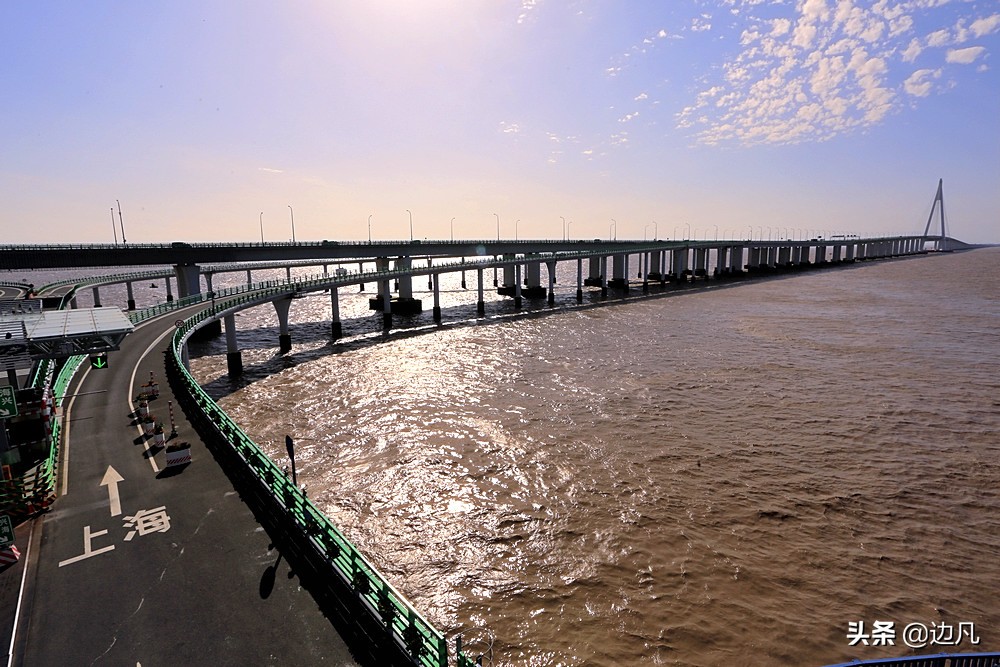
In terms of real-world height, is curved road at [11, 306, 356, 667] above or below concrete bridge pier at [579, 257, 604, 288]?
below

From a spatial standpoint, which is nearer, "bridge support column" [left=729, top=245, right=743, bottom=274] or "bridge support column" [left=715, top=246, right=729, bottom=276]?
"bridge support column" [left=715, top=246, right=729, bottom=276]

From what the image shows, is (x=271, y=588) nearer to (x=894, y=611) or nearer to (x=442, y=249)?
(x=894, y=611)

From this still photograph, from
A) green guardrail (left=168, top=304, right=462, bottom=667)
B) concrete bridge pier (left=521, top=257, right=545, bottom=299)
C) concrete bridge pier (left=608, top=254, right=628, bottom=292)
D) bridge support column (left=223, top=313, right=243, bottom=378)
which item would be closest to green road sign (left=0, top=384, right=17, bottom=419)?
green guardrail (left=168, top=304, right=462, bottom=667)

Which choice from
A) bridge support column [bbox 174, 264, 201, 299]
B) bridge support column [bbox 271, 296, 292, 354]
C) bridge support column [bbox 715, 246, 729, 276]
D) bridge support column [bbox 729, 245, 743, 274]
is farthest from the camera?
bridge support column [bbox 729, 245, 743, 274]

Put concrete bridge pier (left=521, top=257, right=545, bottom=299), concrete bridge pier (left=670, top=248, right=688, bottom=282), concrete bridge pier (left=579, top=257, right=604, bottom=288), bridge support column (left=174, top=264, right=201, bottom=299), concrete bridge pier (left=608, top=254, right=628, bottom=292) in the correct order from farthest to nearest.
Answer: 1. concrete bridge pier (left=670, top=248, right=688, bottom=282)
2. concrete bridge pier (left=579, top=257, right=604, bottom=288)
3. concrete bridge pier (left=608, top=254, right=628, bottom=292)
4. concrete bridge pier (left=521, top=257, right=545, bottom=299)
5. bridge support column (left=174, top=264, right=201, bottom=299)

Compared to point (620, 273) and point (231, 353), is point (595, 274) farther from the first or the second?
point (231, 353)

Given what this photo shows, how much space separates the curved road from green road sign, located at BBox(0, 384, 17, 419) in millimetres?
3292

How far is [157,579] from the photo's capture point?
12.9 metres

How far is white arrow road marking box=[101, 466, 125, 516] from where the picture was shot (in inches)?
644

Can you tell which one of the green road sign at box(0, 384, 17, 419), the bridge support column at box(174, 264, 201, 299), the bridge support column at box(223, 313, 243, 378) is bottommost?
the bridge support column at box(223, 313, 243, 378)

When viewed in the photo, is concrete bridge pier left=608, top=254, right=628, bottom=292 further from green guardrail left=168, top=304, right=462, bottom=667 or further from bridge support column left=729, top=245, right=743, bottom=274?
green guardrail left=168, top=304, right=462, bottom=667

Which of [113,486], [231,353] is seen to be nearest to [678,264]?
[231,353]

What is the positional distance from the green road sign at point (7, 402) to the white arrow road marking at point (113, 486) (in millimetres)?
3740

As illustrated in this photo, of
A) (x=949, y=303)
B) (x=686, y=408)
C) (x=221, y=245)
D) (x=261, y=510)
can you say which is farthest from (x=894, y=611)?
(x=949, y=303)
